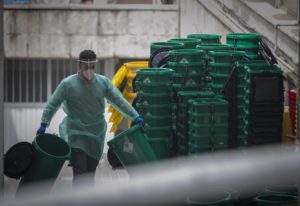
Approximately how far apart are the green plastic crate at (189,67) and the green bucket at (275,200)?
2149 mm

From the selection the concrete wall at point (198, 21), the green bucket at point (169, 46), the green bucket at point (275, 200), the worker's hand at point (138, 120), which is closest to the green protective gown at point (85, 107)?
the worker's hand at point (138, 120)

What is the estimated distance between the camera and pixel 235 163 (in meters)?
1.37

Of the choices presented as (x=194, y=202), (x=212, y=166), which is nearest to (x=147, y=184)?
(x=212, y=166)

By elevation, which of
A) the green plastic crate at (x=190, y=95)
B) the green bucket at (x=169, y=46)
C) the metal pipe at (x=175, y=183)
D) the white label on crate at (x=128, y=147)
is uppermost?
the green bucket at (x=169, y=46)

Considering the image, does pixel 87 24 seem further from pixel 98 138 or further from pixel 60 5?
pixel 98 138

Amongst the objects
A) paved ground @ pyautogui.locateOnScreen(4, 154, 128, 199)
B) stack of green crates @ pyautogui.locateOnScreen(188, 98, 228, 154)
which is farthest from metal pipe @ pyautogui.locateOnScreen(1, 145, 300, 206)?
paved ground @ pyautogui.locateOnScreen(4, 154, 128, 199)

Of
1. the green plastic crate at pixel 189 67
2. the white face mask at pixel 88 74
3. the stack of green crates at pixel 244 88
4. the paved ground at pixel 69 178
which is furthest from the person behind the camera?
the paved ground at pixel 69 178

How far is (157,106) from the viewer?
8820 millimetres

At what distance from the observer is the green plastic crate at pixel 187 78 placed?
9.06 meters

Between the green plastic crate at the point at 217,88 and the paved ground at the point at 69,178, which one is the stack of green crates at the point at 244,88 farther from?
the paved ground at the point at 69,178

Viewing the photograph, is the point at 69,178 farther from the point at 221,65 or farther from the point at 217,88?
the point at 221,65

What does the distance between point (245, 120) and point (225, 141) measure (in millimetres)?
338

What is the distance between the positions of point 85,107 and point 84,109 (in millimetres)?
27

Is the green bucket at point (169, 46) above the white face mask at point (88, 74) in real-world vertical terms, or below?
above
